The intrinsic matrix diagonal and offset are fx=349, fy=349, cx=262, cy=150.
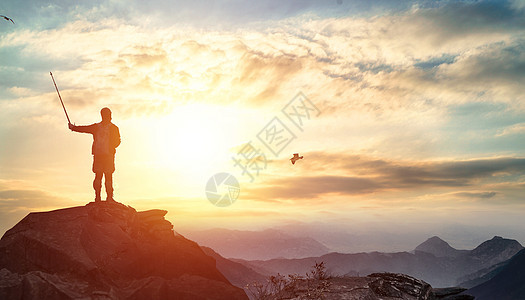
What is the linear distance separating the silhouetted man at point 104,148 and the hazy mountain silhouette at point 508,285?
143 m

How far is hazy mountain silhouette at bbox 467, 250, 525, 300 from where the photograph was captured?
12338cm

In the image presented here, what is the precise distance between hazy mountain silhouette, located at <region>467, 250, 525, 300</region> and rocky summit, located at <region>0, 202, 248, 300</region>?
139 meters

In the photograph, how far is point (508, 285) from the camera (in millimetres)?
129125

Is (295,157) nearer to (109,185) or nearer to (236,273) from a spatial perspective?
(109,185)

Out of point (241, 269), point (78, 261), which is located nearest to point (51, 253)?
point (78, 261)

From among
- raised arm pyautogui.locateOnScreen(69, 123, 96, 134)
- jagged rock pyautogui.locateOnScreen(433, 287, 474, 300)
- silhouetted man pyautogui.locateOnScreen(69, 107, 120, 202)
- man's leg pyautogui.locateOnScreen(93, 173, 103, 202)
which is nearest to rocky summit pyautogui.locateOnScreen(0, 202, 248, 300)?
man's leg pyautogui.locateOnScreen(93, 173, 103, 202)

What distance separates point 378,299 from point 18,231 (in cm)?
1883

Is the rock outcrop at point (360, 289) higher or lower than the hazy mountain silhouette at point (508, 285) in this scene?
higher

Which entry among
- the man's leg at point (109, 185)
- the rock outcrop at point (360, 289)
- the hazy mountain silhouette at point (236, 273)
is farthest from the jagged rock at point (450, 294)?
the hazy mountain silhouette at point (236, 273)

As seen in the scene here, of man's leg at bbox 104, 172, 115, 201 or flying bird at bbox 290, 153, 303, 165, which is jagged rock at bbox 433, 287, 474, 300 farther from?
man's leg at bbox 104, 172, 115, 201

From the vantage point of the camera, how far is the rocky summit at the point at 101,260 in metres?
16.5

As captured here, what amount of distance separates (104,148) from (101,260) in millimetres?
7135

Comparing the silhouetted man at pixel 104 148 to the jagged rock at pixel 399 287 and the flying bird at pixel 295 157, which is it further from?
the jagged rock at pixel 399 287

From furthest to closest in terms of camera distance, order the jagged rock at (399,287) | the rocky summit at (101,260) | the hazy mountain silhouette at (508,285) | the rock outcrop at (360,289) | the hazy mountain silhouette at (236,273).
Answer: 1. the hazy mountain silhouette at (508,285)
2. the hazy mountain silhouette at (236,273)
3. the rocky summit at (101,260)
4. the jagged rock at (399,287)
5. the rock outcrop at (360,289)
